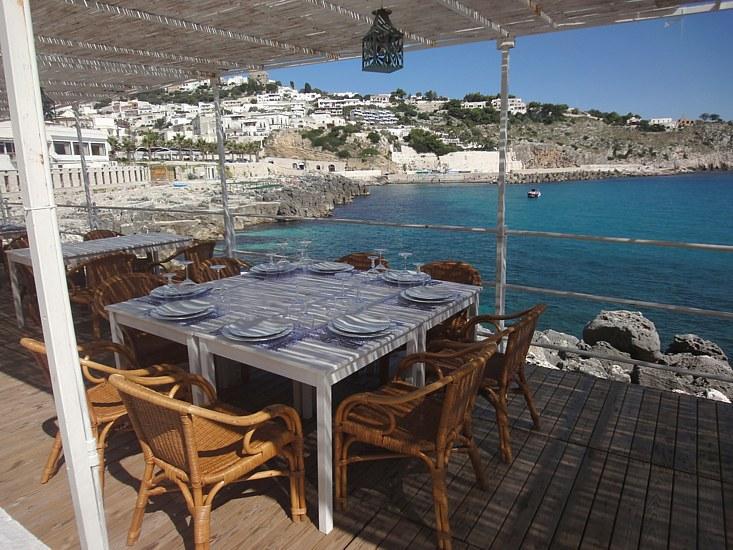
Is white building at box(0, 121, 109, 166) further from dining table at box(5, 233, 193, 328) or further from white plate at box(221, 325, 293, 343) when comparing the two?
white plate at box(221, 325, 293, 343)

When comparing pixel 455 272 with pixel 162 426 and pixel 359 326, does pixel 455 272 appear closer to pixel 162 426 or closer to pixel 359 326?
pixel 359 326

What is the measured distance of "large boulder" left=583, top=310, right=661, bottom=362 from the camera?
554 centimetres

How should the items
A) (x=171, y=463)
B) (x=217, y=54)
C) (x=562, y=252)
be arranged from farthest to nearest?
(x=562, y=252) < (x=217, y=54) < (x=171, y=463)

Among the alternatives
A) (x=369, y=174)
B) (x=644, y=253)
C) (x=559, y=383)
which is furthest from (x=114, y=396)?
(x=369, y=174)

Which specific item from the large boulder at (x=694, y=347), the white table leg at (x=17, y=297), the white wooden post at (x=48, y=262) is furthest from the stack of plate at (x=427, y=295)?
the large boulder at (x=694, y=347)

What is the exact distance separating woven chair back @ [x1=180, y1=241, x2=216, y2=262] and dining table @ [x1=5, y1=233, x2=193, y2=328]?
1.55 feet

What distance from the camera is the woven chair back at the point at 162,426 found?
60.6 inches

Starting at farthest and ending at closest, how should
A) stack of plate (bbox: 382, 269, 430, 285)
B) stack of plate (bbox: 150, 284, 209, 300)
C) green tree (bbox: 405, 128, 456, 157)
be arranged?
green tree (bbox: 405, 128, 456, 157) < stack of plate (bbox: 382, 269, 430, 285) < stack of plate (bbox: 150, 284, 209, 300)

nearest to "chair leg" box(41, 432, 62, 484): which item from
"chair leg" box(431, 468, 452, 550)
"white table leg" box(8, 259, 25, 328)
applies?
"chair leg" box(431, 468, 452, 550)

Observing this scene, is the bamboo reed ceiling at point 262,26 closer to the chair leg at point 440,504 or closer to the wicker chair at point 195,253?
the wicker chair at point 195,253

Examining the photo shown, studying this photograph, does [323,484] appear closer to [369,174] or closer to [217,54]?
[217,54]

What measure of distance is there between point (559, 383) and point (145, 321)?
2.45 m

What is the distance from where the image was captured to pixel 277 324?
7.41 feet

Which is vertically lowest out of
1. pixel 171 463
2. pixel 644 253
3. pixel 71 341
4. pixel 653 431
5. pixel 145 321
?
pixel 644 253
